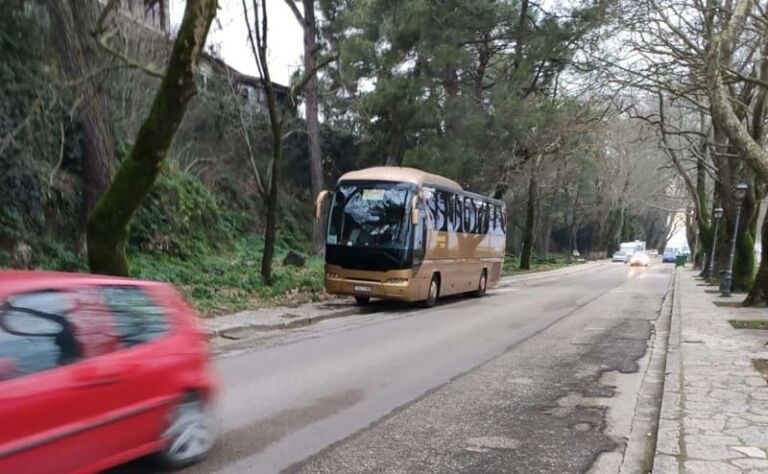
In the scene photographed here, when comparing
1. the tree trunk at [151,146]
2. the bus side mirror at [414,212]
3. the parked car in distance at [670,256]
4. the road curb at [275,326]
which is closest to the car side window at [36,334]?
the tree trunk at [151,146]

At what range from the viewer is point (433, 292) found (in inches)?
738

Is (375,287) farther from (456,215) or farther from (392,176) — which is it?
(456,215)

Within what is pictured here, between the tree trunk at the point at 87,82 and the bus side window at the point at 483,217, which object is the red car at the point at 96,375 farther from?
the bus side window at the point at 483,217

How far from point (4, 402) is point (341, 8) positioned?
89.8 ft

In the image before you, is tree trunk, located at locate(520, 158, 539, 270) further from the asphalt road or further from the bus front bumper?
the asphalt road

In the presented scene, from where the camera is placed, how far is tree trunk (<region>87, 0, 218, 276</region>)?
10.6 m

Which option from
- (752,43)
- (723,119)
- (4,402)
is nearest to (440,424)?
(4,402)

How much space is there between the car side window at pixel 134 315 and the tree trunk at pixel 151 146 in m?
6.27

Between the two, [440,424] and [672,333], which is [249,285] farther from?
[440,424]

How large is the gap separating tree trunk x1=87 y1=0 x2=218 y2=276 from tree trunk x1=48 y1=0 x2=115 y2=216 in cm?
395

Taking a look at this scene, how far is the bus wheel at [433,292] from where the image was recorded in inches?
728

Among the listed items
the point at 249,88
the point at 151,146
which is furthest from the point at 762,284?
the point at 249,88

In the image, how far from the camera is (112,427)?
4.41m

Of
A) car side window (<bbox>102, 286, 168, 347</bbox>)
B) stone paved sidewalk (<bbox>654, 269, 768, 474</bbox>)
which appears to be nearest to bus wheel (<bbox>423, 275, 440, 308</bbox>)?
stone paved sidewalk (<bbox>654, 269, 768, 474</bbox>)
